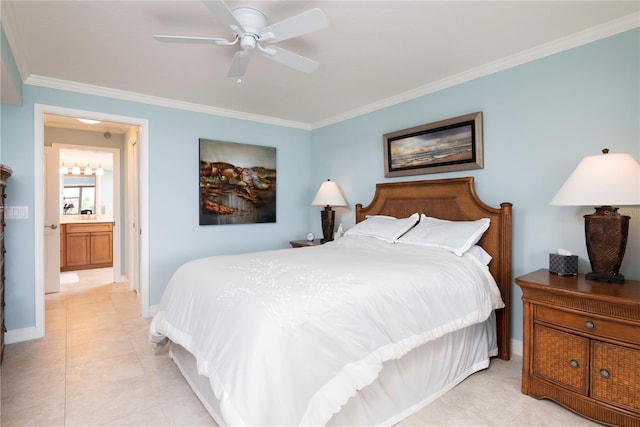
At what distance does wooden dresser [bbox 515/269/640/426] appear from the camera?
5.56 ft

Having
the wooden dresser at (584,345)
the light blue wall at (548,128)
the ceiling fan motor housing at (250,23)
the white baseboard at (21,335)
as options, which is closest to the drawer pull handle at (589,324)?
the wooden dresser at (584,345)

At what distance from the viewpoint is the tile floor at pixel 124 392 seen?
1854 millimetres

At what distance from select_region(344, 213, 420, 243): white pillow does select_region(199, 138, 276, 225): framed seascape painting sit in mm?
1572

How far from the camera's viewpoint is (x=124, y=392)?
2131 mm

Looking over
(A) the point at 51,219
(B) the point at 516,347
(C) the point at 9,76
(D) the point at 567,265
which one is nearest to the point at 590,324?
(D) the point at 567,265

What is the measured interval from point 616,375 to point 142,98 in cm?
450

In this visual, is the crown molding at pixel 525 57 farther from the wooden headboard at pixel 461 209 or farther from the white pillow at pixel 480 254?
the white pillow at pixel 480 254

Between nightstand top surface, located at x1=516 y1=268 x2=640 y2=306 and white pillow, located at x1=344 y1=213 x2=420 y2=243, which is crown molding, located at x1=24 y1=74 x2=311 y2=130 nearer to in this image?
white pillow, located at x1=344 y1=213 x2=420 y2=243

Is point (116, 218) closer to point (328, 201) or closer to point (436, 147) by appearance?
point (328, 201)

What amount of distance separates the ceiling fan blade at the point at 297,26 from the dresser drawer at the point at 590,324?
2152 mm

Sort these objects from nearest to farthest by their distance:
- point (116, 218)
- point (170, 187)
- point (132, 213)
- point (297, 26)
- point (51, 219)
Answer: point (297, 26) → point (170, 187) → point (51, 219) → point (132, 213) → point (116, 218)

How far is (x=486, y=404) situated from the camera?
1995 mm

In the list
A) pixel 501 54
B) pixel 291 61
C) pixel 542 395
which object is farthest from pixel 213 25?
pixel 542 395

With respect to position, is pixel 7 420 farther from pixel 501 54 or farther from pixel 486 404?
pixel 501 54
